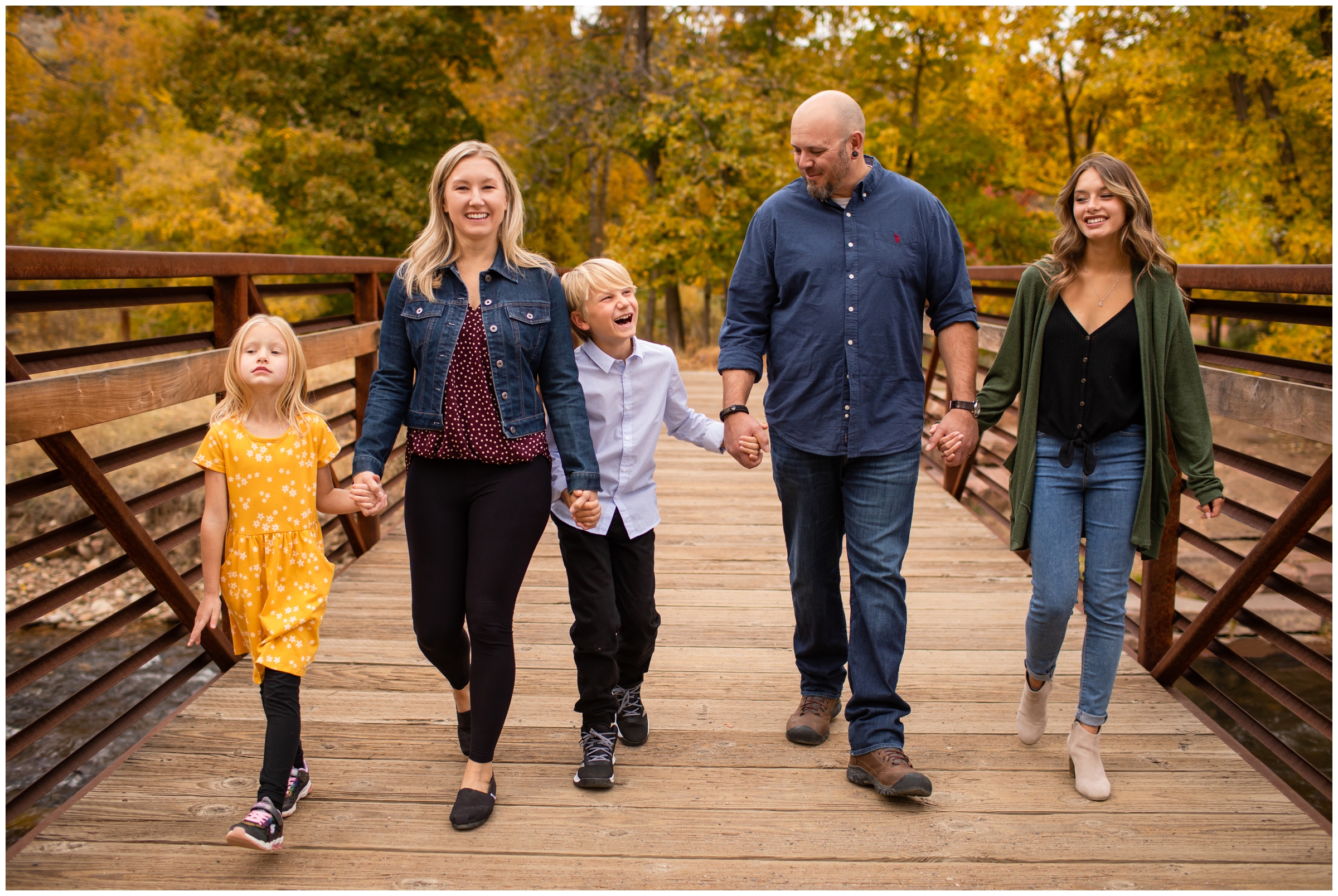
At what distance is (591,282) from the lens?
255cm

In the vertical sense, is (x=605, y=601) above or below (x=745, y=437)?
below

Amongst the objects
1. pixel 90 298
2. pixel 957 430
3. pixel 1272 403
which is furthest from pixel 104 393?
pixel 1272 403

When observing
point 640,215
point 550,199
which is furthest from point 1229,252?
point 550,199

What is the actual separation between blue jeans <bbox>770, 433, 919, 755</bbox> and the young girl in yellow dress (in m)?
1.16

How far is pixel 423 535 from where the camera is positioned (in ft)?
7.80

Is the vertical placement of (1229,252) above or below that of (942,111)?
below

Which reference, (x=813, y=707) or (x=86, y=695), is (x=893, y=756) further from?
(x=86, y=695)

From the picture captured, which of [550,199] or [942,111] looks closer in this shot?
[942,111]

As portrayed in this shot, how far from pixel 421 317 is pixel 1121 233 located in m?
1.77

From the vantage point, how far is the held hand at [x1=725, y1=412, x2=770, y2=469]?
2.56 m

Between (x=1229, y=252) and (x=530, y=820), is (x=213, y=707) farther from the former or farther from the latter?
(x=1229, y=252)

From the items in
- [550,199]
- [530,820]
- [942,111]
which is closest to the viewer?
[530,820]

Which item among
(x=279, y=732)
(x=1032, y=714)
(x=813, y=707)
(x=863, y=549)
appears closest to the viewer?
(x=279, y=732)

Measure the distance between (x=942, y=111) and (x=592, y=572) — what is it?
14447 mm
